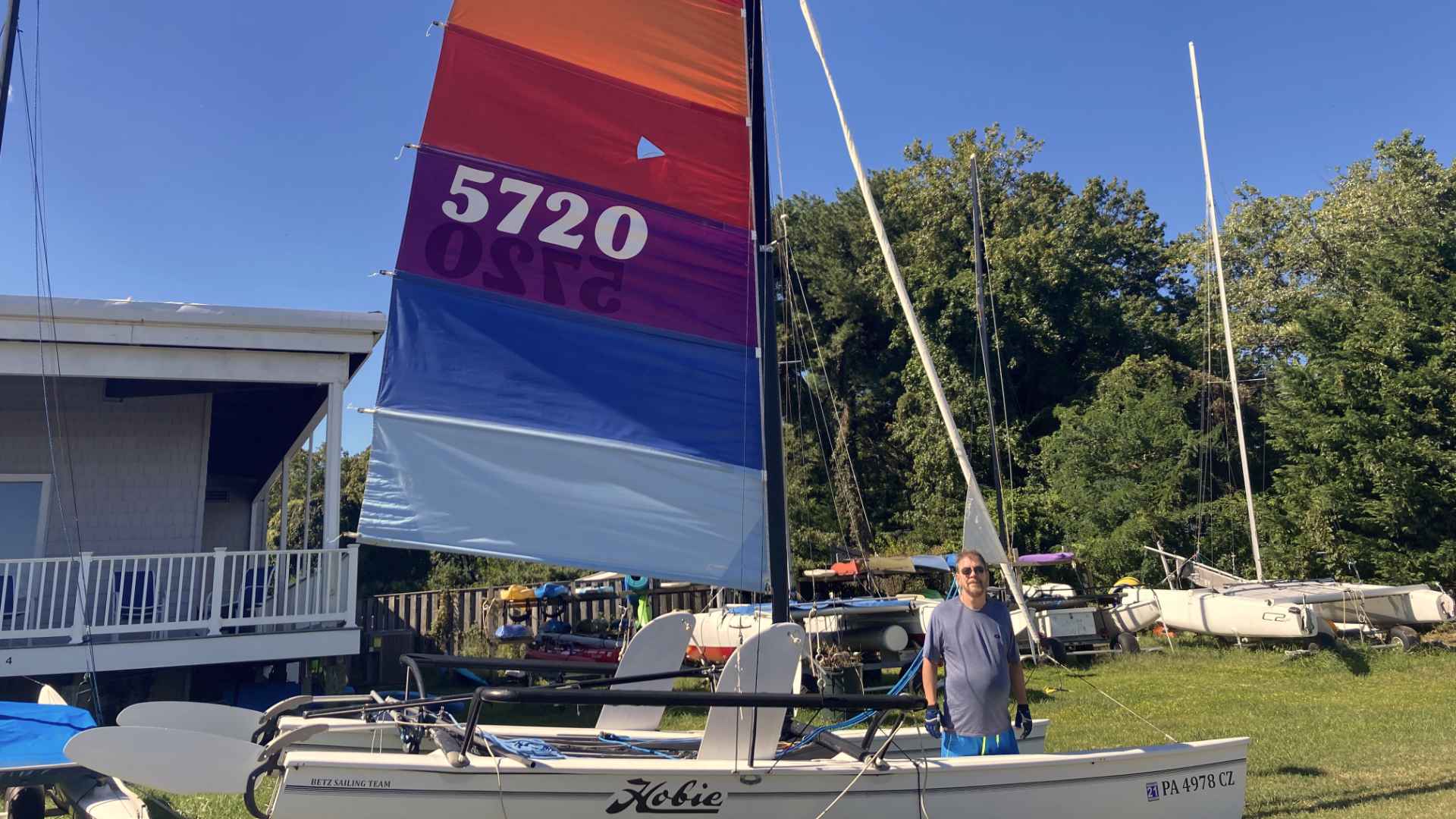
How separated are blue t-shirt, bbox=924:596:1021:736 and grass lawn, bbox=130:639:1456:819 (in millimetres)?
2233

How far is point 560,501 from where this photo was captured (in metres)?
6.26

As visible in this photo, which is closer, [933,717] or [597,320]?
[933,717]

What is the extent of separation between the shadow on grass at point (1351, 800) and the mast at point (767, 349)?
323cm

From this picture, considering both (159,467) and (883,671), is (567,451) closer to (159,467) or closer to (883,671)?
(883,671)

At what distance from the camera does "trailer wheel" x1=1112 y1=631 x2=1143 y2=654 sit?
14.3 metres

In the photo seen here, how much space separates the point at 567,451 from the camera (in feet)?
20.8

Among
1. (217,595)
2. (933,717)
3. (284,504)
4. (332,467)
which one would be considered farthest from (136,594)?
(933,717)

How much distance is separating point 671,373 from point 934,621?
7.69 feet

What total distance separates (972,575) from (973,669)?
49cm

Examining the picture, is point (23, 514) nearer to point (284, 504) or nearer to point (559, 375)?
point (284, 504)

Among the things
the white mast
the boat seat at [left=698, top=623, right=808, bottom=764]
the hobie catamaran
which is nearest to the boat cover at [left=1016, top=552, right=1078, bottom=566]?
the white mast

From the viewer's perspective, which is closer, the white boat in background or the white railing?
the white railing

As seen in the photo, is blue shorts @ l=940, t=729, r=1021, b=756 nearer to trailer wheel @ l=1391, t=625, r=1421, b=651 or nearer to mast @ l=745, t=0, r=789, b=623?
mast @ l=745, t=0, r=789, b=623

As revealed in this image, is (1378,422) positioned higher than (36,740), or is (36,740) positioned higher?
(1378,422)
